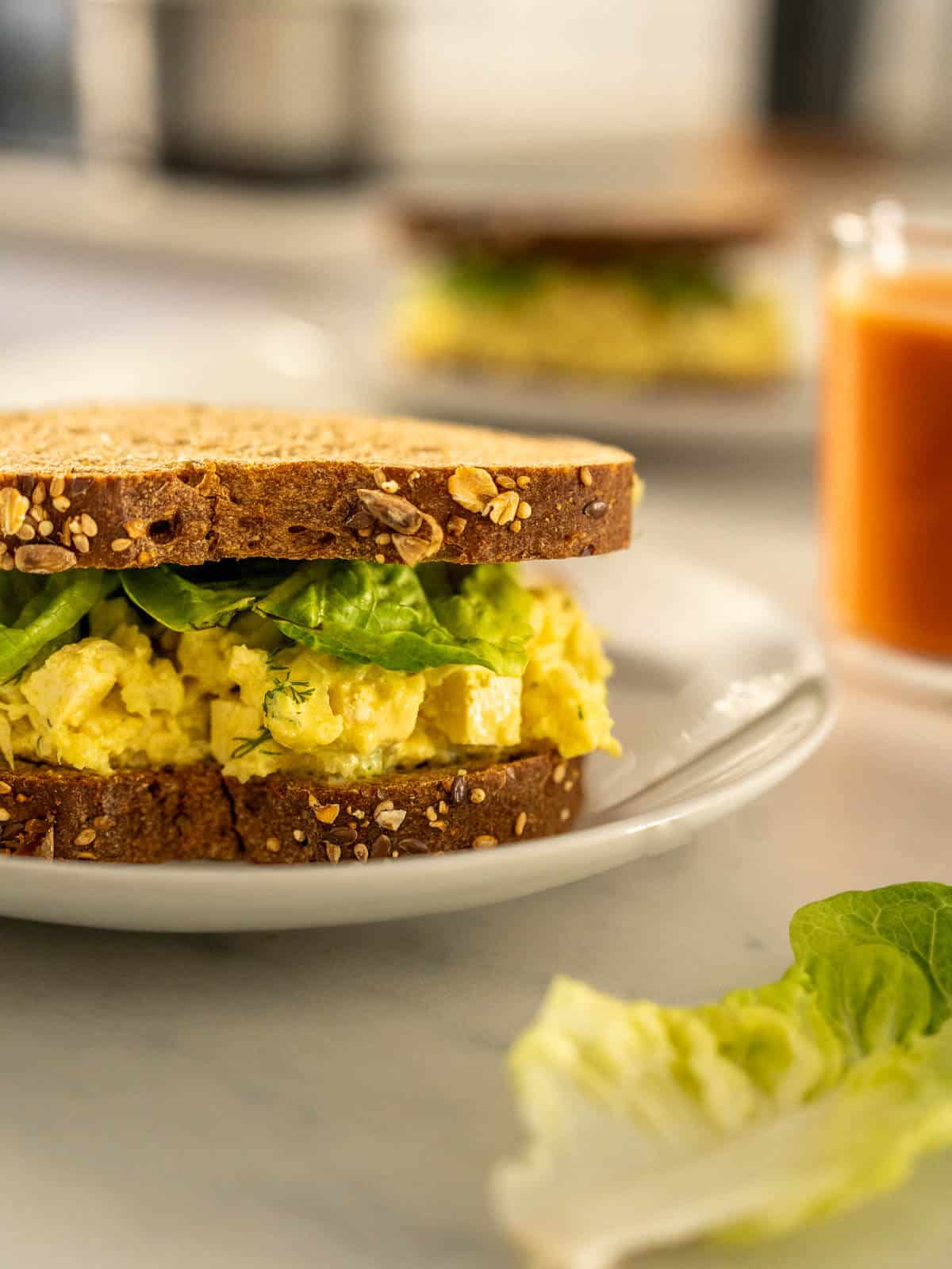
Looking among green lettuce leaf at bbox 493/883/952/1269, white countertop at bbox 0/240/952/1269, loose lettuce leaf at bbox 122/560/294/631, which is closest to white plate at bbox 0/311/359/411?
loose lettuce leaf at bbox 122/560/294/631

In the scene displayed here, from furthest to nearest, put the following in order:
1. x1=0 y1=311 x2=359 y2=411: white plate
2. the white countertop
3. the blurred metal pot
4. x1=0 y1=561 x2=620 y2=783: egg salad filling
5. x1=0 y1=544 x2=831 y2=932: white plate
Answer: the blurred metal pot → x1=0 y1=311 x2=359 y2=411: white plate → x1=0 y1=561 x2=620 y2=783: egg salad filling → x1=0 y1=544 x2=831 y2=932: white plate → the white countertop

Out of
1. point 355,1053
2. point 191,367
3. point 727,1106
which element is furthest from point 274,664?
point 191,367

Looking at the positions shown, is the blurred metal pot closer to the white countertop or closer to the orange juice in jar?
the orange juice in jar

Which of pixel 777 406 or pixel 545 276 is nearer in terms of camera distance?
pixel 777 406

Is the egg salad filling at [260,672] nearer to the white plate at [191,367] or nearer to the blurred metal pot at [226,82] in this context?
the white plate at [191,367]

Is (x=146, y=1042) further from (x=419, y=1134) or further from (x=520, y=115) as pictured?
(x=520, y=115)

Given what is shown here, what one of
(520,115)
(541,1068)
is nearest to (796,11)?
(520,115)
